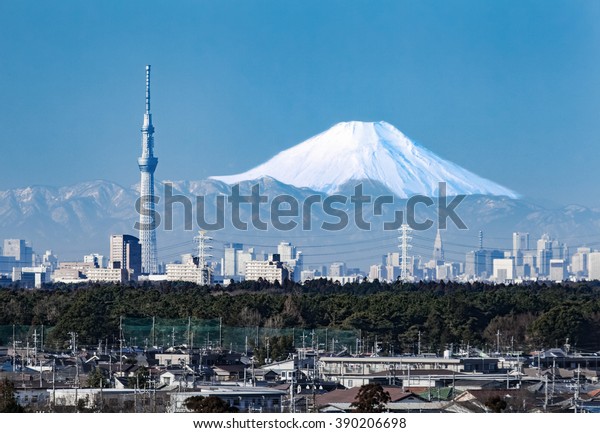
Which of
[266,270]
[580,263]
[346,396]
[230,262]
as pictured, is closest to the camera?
[346,396]

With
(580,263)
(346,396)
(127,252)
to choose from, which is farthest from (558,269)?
(346,396)

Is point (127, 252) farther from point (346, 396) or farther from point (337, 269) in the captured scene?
point (346, 396)

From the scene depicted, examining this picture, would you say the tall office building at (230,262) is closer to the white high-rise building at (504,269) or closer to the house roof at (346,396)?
the white high-rise building at (504,269)

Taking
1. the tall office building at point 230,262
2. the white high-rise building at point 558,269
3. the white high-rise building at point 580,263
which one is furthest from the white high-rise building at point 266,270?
the white high-rise building at point 580,263

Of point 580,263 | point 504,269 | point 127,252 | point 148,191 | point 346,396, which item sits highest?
point 148,191

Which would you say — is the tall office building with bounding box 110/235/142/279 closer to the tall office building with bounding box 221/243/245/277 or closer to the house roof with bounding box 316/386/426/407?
the tall office building with bounding box 221/243/245/277

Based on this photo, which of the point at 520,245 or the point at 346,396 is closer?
the point at 346,396
